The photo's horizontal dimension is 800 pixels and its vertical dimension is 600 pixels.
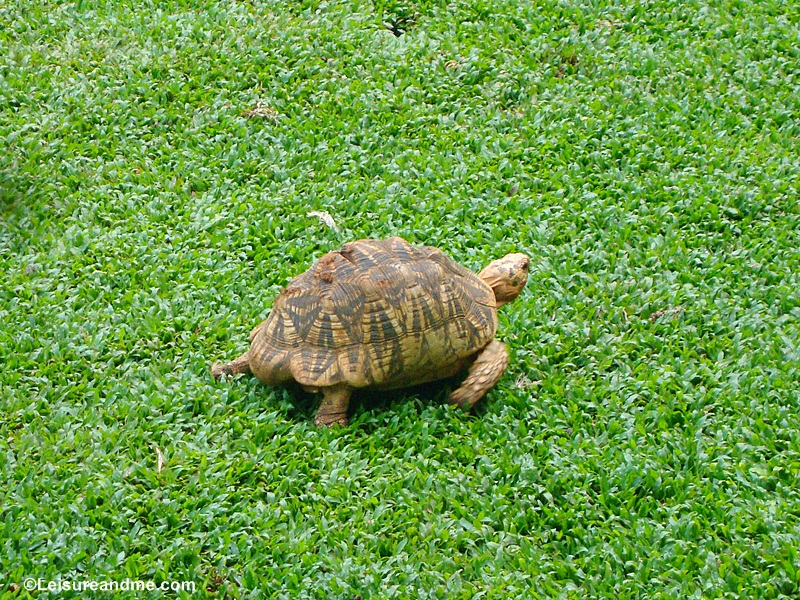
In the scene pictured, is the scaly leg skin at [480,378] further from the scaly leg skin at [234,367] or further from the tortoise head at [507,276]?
the scaly leg skin at [234,367]

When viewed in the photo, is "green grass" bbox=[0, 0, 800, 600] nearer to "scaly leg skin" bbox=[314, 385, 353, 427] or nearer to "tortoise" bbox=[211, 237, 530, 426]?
"scaly leg skin" bbox=[314, 385, 353, 427]

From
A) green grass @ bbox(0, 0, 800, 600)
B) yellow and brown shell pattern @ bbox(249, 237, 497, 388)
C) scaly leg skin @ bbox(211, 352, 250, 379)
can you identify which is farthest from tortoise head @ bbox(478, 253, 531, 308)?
scaly leg skin @ bbox(211, 352, 250, 379)

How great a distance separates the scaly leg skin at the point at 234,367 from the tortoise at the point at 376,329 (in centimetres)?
7

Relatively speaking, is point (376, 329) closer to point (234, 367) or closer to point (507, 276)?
point (234, 367)

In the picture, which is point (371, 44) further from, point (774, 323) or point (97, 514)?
point (97, 514)

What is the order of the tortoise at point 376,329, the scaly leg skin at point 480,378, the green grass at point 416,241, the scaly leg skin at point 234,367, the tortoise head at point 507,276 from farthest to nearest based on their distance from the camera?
the tortoise head at point 507,276 < the scaly leg skin at point 234,367 < the scaly leg skin at point 480,378 < the tortoise at point 376,329 < the green grass at point 416,241

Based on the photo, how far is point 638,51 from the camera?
8.45m

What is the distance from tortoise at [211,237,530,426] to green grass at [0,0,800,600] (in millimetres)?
200

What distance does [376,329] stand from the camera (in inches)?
203

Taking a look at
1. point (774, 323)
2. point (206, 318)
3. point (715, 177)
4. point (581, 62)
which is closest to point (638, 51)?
point (581, 62)

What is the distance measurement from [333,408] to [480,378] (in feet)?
2.63

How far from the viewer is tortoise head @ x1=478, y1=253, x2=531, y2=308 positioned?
19.0 ft

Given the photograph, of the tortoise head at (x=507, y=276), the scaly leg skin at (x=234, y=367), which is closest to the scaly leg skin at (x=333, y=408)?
the scaly leg skin at (x=234, y=367)

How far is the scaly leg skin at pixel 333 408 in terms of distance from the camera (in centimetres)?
523
